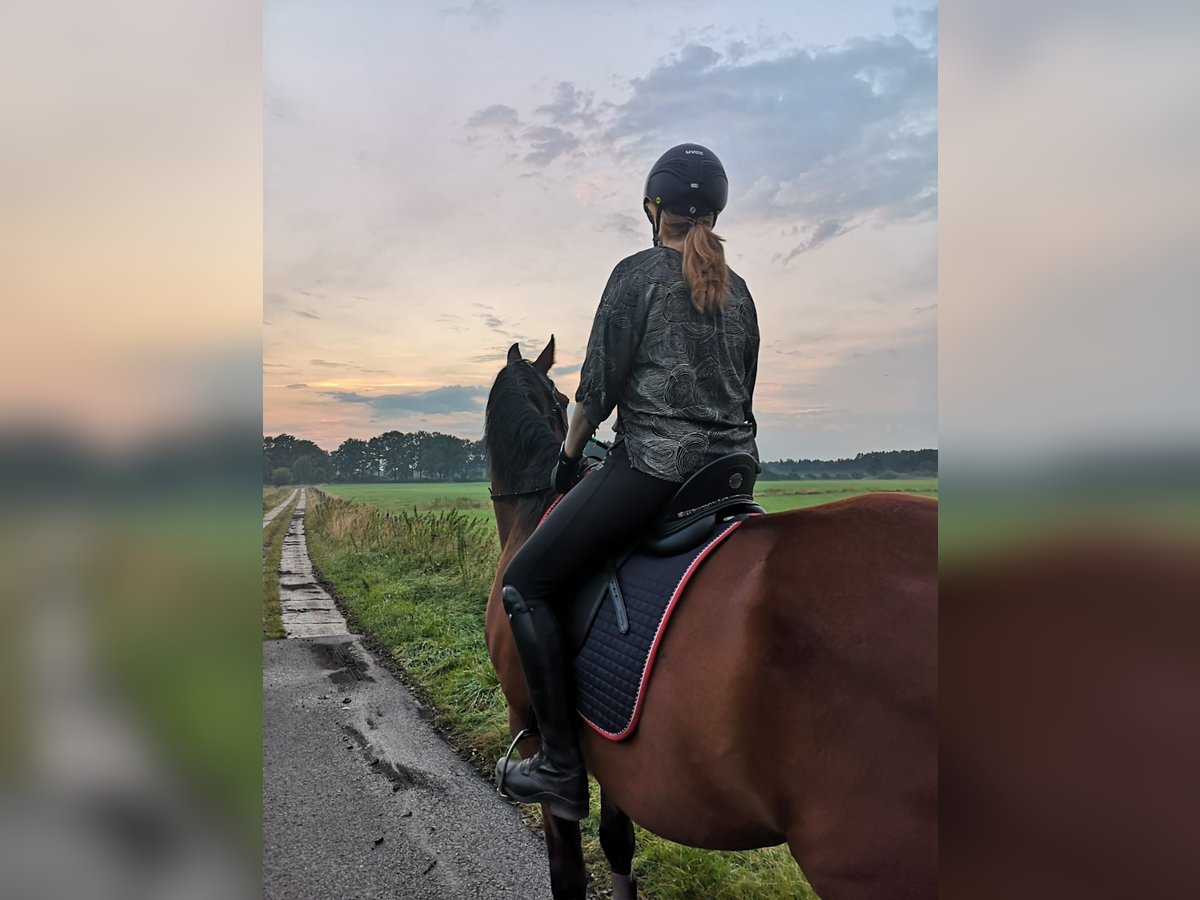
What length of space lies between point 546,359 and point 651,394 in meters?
1.53

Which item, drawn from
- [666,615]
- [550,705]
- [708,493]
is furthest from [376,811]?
[708,493]

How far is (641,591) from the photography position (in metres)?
2.07

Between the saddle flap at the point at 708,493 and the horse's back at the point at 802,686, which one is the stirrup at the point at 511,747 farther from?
the saddle flap at the point at 708,493

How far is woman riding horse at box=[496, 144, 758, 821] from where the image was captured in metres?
2.11

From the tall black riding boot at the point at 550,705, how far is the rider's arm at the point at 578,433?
587 millimetres

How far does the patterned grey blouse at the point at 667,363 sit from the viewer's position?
6.92 ft

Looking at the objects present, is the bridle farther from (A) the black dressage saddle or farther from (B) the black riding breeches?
(A) the black dressage saddle

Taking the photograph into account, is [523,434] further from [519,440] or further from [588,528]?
[588,528]

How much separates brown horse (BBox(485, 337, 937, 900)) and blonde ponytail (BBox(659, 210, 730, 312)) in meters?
0.68

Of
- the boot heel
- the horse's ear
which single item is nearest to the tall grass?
the boot heel
